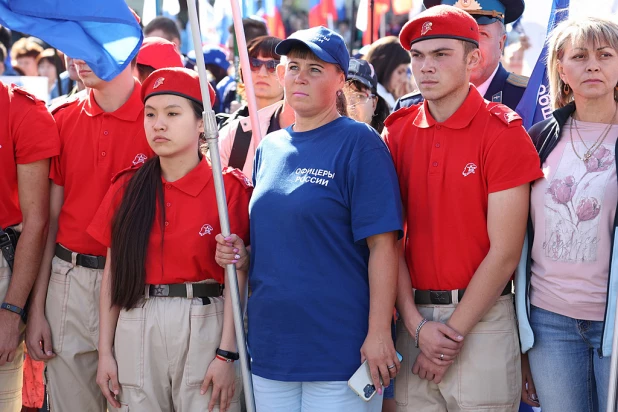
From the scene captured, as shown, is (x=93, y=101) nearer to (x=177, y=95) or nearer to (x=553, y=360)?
(x=177, y=95)

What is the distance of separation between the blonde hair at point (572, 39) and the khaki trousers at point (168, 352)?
1877 millimetres

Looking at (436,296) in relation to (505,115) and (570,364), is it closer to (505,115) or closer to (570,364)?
(570,364)

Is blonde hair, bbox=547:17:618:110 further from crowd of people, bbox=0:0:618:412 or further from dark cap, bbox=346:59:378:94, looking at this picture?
dark cap, bbox=346:59:378:94

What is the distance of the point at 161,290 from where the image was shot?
397cm

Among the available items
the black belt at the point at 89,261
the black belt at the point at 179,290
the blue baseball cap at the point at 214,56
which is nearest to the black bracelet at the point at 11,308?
the black belt at the point at 89,261

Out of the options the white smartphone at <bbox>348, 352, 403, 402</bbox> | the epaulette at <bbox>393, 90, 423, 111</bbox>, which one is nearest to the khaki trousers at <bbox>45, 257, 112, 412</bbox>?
the white smartphone at <bbox>348, 352, 403, 402</bbox>

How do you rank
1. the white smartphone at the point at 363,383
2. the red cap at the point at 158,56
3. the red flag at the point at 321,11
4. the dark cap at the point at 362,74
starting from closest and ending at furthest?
the white smartphone at the point at 363,383 < the red cap at the point at 158,56 < the dark cap at the point at 362,74 < the red flag at the point at 321,11

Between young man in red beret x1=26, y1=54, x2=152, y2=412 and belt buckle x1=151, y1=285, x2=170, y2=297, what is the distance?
0.51 meters

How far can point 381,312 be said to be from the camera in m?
3.52

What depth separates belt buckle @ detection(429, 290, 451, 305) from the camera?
366 centimetres

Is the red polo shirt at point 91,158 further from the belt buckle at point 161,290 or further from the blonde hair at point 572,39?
the blonde hair at point 572,39

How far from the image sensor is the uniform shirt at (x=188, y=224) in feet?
12.9

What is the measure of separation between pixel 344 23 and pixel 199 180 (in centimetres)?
1579

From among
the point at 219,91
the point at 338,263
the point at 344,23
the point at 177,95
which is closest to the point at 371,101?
the point at 177,95
